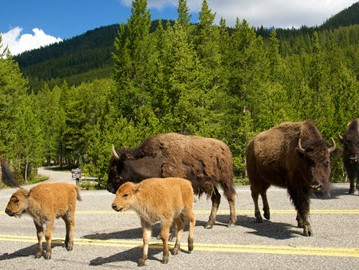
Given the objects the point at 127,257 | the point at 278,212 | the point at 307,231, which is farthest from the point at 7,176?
the point at 307,231

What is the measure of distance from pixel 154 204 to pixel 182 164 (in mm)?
2723

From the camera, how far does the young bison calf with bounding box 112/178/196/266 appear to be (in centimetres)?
600

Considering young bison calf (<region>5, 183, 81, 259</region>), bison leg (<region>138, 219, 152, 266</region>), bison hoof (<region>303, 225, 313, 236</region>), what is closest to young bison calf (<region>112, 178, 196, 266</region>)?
bison leg (<region>138, 219, 152, 266</region>)

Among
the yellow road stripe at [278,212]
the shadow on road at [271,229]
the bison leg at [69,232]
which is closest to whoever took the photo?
the bison leg at [69,232]

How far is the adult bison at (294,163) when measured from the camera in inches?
289

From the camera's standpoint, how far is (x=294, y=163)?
26.4ft

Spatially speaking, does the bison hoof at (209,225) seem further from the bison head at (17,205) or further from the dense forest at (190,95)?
the dense forest at (190,95)

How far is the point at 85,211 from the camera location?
463 inches

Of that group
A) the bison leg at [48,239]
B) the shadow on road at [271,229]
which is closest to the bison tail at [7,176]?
the bison leg at [48,239]

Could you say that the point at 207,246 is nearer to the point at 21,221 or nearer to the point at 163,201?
the point at 163,201

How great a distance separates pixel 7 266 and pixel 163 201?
2915 millimetres

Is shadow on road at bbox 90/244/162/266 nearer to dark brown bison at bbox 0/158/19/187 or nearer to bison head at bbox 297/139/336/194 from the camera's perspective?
bison head at bbox 297/139/336/194

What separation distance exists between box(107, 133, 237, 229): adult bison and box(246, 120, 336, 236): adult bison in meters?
0.84

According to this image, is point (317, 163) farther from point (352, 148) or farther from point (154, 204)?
point (352, 148)
